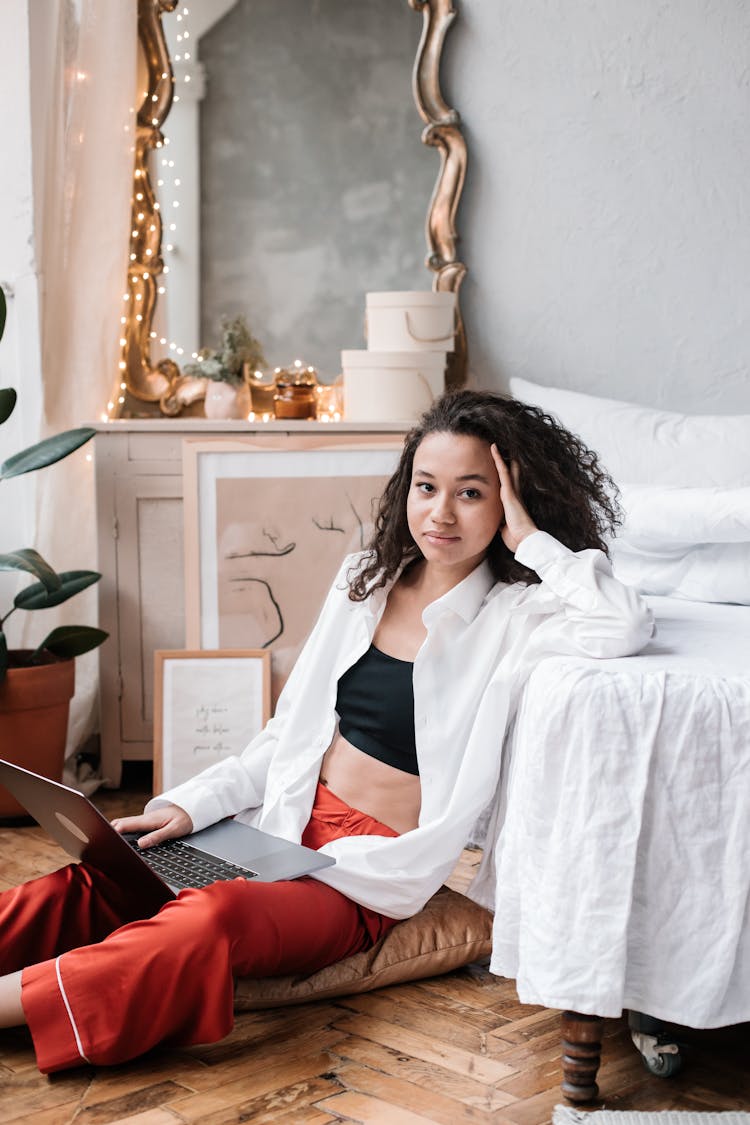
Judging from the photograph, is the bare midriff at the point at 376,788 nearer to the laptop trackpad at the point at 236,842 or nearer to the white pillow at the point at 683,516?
the laptop trackpad at the point at 236,842

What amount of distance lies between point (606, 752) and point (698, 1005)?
0.31 m

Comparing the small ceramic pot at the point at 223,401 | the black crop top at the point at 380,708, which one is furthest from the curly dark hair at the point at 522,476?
the small ceramic pot at the point at 223,401

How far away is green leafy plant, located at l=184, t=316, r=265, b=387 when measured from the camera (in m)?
2.98

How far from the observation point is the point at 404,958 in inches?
71.1

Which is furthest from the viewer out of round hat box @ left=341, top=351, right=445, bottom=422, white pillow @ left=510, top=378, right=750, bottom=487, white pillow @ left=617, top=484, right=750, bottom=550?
round hat box @ left=341, top=351, right=445, bottom=422

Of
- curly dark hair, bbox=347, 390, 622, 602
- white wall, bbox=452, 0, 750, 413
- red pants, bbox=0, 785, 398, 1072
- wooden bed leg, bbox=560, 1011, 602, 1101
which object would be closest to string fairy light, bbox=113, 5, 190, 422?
white wall, bbox=452, 0, 750, 413

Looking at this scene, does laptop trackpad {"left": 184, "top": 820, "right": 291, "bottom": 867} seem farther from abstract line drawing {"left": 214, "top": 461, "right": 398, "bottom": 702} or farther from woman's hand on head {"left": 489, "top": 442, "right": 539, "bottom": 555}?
abstract line drawing {"left": 214, "top": 461, "right": 398, "bottom": 702}

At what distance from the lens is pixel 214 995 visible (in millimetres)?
1490

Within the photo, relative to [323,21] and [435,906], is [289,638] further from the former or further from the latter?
[323,21]

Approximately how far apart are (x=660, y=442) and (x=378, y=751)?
3.67ft

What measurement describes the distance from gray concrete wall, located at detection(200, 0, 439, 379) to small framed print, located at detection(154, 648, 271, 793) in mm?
809

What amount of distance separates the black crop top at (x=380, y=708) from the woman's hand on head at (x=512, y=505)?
0.25 m

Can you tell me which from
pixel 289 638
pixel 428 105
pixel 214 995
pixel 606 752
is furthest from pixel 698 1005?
pixel 428 105

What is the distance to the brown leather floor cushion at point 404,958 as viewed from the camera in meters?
1.73
